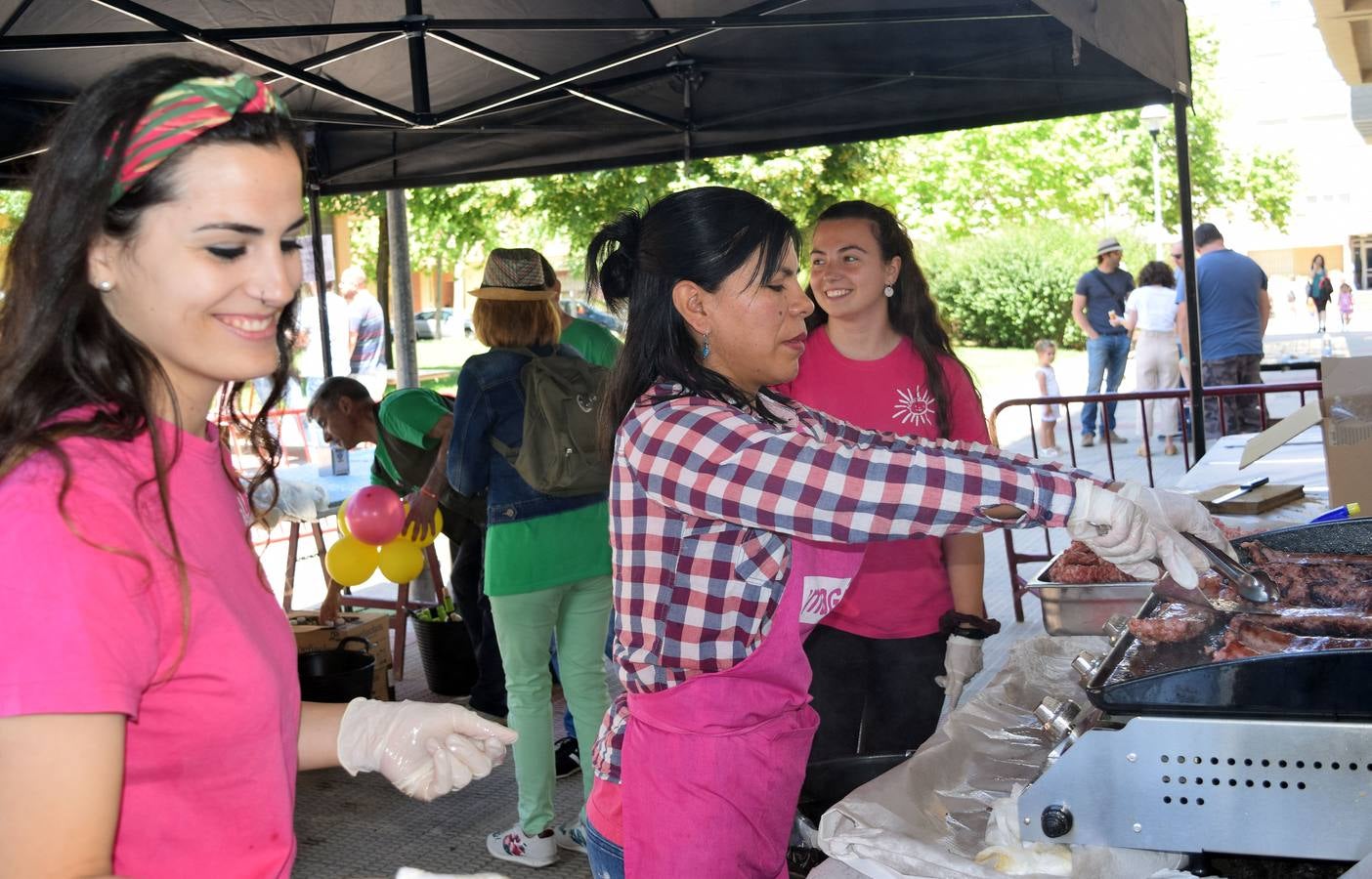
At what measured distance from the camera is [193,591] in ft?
3.79

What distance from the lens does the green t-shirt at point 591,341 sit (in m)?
4.66

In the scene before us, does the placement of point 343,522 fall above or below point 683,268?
below

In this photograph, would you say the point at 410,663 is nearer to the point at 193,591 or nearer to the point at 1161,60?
the point at 1161,60

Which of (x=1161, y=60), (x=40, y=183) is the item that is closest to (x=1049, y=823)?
(x=40, y=183)

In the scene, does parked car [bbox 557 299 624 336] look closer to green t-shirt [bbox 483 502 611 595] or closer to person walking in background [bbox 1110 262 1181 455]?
green t-shirt [bbox 483 502 611 595]

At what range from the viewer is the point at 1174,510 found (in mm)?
1802

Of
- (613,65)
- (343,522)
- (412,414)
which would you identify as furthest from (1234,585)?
(343,522)

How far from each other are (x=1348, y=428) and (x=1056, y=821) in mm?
1924

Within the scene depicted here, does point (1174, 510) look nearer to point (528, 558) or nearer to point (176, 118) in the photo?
point (176, 118)

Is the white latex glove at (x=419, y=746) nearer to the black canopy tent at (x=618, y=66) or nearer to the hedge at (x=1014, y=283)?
the black canopy tent at (x=618, y=66)

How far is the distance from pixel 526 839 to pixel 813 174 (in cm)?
1503

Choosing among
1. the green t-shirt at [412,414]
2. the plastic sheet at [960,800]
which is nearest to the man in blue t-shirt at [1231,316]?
the green t-shirt at [412,414]

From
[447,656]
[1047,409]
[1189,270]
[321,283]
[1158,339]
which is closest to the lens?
[1189,270]

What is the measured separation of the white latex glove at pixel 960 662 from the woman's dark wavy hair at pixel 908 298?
2.46 feet
